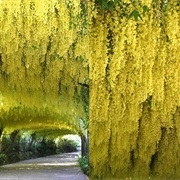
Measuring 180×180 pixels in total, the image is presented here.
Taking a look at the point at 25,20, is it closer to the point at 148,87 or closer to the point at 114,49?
the point at 114,49

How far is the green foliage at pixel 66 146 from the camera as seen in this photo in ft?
112

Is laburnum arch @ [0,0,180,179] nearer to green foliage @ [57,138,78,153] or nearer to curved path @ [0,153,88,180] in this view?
curved path @ [0,153,88,180]

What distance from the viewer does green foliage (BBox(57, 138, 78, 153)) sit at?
1346 inches

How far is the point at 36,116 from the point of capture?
14656 mm

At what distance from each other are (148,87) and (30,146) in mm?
20903

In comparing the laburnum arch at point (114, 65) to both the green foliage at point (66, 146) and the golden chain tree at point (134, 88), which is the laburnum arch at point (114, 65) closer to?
the golden chain tree at point (134, 88)

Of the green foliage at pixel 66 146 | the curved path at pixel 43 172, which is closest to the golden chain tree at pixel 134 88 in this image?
the curved path at pixel 43 172

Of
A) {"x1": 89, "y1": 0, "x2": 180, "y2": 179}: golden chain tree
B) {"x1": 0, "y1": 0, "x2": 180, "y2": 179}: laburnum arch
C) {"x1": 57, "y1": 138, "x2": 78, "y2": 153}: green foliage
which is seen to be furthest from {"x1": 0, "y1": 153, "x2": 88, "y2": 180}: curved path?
{"x1": 57, "y1": 138, "x2": 78, "y2": 153}: green foliage

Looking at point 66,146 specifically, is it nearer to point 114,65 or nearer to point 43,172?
point 43,172

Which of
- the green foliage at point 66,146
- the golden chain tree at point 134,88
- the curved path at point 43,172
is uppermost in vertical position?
the golden chain tree at point 134,88

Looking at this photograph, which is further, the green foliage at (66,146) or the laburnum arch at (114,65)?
the green foliage at (66,146)

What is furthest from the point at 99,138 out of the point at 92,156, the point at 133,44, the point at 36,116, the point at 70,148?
the point at 70,148

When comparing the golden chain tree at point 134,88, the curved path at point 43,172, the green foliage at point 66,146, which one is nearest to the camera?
the golden chain tree at point 134,88

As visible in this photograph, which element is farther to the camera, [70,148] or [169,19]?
[70,148]
